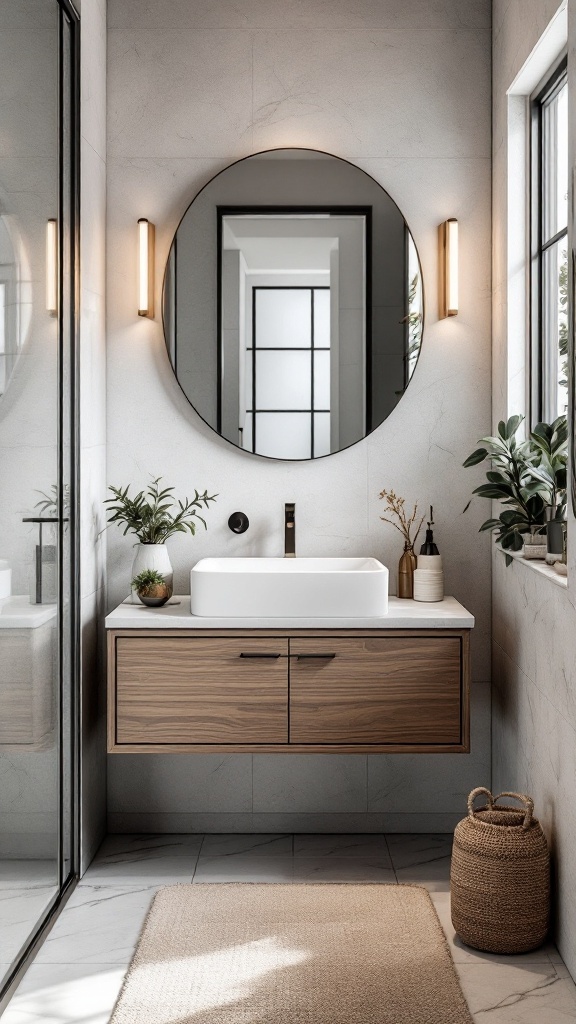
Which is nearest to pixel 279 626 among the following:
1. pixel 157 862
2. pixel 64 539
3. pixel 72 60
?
pixel 64 539

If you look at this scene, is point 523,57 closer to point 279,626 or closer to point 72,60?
point 72,60

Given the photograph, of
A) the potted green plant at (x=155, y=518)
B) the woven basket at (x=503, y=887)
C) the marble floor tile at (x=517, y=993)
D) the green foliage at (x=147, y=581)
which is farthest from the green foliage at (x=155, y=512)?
the marble floor tile at (x=517, y=993)

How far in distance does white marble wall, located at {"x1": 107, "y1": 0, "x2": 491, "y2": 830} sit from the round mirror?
67 mm

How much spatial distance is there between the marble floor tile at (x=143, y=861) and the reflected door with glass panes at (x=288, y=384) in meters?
1.36

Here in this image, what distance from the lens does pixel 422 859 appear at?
121 inches

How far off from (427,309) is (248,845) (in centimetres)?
193

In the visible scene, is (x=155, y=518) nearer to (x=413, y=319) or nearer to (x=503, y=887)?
(x=413, y=319)

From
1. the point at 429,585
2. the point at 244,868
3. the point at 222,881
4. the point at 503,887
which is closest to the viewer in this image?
the point at 503,887

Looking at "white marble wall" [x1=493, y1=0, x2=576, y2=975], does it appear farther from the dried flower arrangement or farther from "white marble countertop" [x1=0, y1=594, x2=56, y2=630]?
"white marble countertop" [x1=0, y1=594, x2=56, y2=630]

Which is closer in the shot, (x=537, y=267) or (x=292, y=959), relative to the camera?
(x=292, y=959)

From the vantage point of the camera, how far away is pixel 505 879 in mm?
2389

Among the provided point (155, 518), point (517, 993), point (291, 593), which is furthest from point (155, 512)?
point (517, 993)

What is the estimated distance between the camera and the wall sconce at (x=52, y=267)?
255 centimetres

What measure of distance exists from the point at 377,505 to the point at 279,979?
1571 mm
